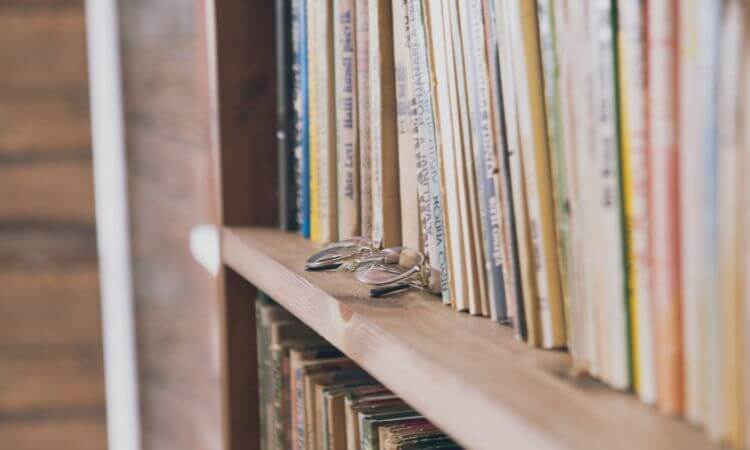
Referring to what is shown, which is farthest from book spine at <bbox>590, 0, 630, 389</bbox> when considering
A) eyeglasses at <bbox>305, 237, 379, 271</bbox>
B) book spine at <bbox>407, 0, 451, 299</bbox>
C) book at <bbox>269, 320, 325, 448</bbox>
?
book at <bbox>269, 320, 325, 448</bbox>

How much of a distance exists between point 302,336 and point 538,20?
1.92 ft

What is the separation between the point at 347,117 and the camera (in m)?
0.85

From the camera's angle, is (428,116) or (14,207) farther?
(14,207)

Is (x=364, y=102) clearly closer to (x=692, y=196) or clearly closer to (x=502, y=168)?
(x=502, y=168)

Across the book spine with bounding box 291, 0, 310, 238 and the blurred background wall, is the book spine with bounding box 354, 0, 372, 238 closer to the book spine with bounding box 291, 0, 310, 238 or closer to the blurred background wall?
the book spine with bounding box 291, 0, 310, 238

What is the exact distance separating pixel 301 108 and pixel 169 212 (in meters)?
0.87

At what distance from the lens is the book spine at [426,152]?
0.63m

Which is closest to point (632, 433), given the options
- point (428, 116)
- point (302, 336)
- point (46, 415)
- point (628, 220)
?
point (628, 220)

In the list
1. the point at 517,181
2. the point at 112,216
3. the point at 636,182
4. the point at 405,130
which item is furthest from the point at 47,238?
the point at 636,182

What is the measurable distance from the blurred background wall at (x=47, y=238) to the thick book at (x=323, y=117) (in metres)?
0.99

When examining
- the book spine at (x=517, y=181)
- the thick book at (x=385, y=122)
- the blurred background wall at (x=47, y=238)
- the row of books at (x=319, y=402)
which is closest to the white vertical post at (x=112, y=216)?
the blurred background wall at (x=47, y=238)

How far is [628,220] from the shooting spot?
40 centimetres

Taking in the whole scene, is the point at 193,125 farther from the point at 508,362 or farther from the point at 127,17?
the point at 508,362

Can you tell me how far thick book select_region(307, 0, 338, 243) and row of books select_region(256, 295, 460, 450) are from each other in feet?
0.42
